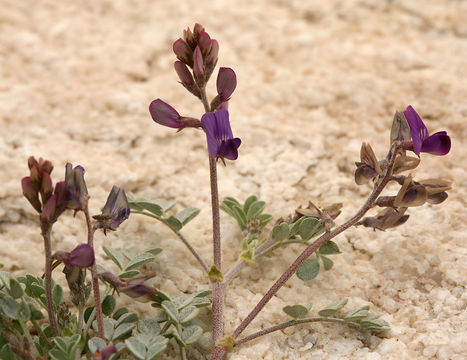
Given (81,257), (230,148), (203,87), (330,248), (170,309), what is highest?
(203,87)

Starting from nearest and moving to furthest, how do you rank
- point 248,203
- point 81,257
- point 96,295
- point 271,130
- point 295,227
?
point 81,257 → point 96,295 → point 295,227 → point 248,203 → point 271,130

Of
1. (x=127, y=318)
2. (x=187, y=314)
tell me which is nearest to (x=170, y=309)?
(x=187, y=314)

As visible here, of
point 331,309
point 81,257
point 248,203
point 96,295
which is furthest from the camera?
point 248,203

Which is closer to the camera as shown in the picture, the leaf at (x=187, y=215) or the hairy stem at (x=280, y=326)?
the hairy stem at (x=280, y=326)

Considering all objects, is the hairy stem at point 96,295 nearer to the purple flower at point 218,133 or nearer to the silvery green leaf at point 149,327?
the silvery green leaf at point 149,327

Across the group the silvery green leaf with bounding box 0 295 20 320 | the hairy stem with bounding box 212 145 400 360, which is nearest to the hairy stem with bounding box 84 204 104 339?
the silvery green leaf with bounding box 0 295 20 320

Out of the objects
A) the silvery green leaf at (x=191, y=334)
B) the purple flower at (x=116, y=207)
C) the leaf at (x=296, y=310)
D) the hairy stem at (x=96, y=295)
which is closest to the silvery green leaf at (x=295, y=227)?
the leaf at (x=296, y=310)

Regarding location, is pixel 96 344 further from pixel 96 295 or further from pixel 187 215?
pixel 187 215

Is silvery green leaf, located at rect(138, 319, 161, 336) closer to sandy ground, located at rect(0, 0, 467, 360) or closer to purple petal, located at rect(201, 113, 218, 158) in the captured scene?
sandy ground, located at rect(0, 0, 467, 360)
